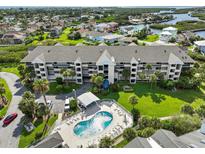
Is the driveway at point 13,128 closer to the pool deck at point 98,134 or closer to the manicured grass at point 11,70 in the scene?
the pool deck at point 98,134

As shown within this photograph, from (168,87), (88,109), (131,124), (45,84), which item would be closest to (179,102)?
(168,87)

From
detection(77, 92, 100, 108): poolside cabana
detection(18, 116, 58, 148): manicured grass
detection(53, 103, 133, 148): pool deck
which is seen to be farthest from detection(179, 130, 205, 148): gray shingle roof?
detection(18, 116, 58, 148): manicured grass

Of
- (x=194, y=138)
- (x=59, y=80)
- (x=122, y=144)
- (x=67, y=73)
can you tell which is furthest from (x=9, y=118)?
(x=194, y=138)

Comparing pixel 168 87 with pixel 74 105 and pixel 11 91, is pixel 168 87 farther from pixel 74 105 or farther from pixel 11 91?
pixel 11 91

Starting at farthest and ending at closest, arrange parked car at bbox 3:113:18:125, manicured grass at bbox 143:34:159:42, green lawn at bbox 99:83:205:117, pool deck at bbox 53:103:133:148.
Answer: manicured grass at bbox 143:34:159:42 < green lawn at bbox 99:83:205:117 < parked car at bbox 3:113:18:125 < pool deck at bbox 53:103:133:148

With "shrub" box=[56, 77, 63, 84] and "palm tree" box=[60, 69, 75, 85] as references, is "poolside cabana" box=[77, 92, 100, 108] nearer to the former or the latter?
"palm tree" box=[60, 69, 75, 85]

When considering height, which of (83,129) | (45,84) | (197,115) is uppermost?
(45,84)

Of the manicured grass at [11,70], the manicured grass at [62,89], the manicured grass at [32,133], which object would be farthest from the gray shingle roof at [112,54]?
the manicured grass at [32,133]
